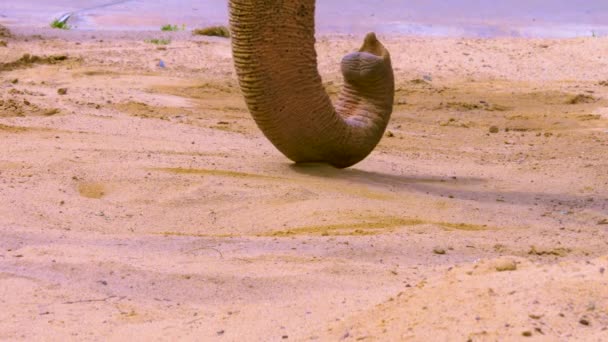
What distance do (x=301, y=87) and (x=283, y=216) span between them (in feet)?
2.85

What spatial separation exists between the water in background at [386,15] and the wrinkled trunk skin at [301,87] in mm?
7528

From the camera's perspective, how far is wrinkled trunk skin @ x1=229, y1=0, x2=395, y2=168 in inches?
241

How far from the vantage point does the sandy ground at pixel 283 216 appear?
3785 mm

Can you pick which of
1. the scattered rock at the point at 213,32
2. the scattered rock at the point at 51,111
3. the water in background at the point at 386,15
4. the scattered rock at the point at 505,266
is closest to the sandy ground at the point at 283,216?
the scattered rock at the point at 505,266

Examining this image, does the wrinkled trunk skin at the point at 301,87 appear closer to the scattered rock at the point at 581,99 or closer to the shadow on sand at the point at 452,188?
the shadow on sand at the point at 452,188

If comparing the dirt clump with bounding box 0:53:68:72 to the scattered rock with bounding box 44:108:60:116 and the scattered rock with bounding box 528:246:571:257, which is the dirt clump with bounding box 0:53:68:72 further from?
the scattered rock with bounding box 528:246:571:257

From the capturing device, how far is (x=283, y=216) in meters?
5.86

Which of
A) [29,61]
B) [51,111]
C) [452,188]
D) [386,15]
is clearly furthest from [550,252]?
[386,15]

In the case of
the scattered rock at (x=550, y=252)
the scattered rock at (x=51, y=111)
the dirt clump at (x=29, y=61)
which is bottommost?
the dirt clump at (x=29, y=61)

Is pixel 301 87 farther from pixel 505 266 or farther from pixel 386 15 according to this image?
pixel 386 15

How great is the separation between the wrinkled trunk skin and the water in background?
7528 mm

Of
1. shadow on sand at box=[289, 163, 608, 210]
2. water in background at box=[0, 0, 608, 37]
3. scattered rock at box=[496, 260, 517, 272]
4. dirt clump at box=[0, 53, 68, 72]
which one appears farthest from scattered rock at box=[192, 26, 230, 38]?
scattered rock at box=[496, 260, 517, 272]

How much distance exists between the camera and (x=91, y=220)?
18.5ft

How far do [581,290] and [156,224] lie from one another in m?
2.62
